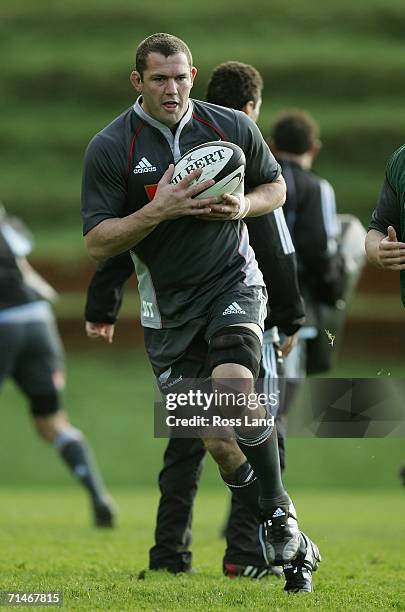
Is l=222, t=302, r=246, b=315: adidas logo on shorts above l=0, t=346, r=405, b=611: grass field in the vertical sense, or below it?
above

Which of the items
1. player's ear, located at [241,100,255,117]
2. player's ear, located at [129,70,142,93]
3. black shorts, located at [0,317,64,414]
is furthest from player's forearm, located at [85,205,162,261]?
black shorts, located at [0,317,64,414]

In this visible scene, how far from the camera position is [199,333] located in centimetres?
503

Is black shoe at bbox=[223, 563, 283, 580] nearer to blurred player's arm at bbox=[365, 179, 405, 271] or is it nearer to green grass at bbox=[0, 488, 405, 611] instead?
green grass at bbox=[0, 488, 405, 611]

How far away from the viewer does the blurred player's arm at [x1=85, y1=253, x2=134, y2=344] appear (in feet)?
19.0

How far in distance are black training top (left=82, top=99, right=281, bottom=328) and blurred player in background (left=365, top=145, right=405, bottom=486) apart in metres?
0.51

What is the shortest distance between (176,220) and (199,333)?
0.48 meters

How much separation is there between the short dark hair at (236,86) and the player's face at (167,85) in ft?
2.33

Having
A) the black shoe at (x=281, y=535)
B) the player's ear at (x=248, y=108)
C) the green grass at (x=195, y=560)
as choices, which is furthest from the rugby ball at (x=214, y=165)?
the green grass at (x=195, y=560)

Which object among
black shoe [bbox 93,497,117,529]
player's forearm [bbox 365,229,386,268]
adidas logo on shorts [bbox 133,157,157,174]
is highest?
adidas logo on shorts [bbox 133,157,157,174]

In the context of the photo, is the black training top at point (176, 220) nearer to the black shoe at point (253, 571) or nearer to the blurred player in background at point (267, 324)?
the blurred player in background at point (267, 324)

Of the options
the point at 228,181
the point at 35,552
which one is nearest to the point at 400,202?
the point at 228,181

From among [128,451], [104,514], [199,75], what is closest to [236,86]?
[104,514]

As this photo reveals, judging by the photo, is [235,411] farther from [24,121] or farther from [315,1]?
[315,1]

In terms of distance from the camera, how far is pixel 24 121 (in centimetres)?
3247
